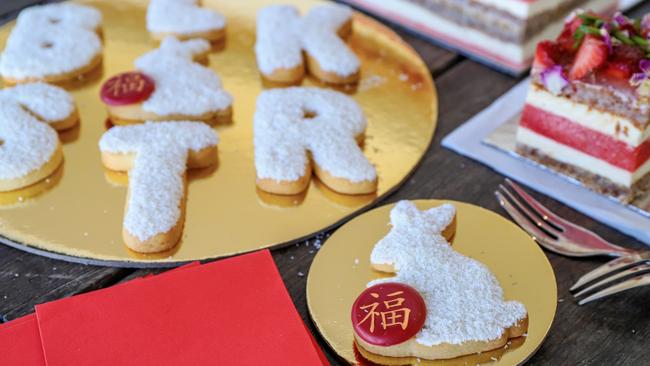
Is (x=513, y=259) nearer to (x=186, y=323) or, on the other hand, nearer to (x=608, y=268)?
(x=608, y=268)

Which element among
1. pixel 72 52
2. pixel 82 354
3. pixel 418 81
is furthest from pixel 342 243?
pixel 72 52

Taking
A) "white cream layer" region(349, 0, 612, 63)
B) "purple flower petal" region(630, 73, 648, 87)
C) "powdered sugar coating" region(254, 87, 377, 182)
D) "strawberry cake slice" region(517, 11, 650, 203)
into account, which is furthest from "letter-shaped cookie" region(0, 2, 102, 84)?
"purple flower petal" region(630, 73, 648, 87)

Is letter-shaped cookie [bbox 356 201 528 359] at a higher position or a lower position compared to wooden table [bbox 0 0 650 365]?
higher

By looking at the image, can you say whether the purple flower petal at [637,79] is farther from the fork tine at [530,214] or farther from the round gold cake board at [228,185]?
the round gold cake board at [228,185]

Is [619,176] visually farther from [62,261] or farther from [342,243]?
[62,261]

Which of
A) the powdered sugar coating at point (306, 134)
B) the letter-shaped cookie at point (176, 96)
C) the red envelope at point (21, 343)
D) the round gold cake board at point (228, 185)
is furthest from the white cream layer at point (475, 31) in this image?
the red envelope at point (21, 343)

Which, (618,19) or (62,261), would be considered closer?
(62,261)

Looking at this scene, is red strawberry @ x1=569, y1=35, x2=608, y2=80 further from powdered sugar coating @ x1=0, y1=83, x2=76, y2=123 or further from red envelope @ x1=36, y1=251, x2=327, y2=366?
powdered sugar coating @ x1=0, y1=83, x2=76, y2=123

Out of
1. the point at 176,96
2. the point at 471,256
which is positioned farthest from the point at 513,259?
the point at 176,96
